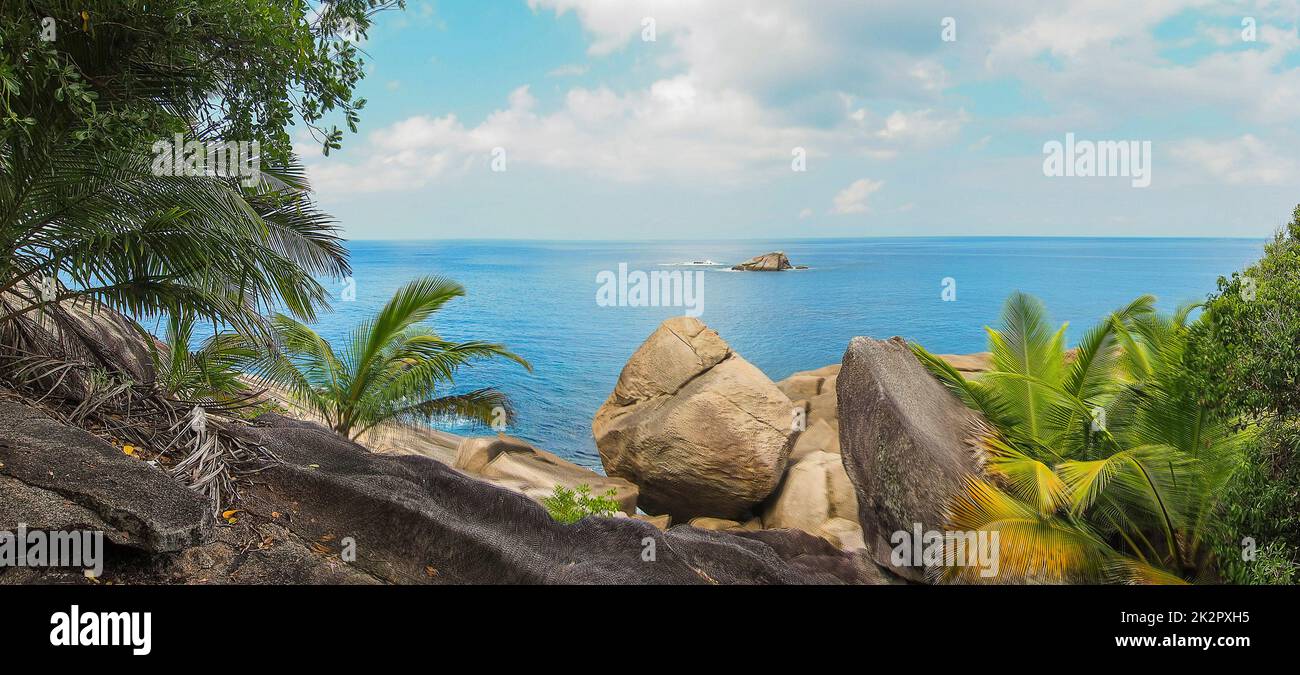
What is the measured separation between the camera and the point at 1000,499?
7.37 m

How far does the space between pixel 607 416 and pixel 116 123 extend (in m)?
10.1

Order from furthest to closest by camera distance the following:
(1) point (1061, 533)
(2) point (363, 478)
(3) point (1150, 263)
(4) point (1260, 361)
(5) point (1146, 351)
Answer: (3) point (1150, 263) < (5) point (1146, 351) < (1) point (1061, 533) < (2) point (363, 478) < (4) point (1260, 361)

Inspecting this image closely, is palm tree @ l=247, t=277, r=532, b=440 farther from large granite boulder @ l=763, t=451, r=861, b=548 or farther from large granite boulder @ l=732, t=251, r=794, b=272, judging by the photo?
large granite boulder @ l=732, t=251, r=794, b=272

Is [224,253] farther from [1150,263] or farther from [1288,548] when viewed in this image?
[1150,263]

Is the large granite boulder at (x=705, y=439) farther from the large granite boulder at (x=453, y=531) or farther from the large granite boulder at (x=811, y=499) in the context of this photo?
the large granite boulder at (x=453, y=531)

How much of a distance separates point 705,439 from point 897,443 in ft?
15.7

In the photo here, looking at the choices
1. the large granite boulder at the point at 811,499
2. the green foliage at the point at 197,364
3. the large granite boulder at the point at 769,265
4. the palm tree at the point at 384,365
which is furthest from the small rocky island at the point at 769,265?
the green foliage at the point at 197,364

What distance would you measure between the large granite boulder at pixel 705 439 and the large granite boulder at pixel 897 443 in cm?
365

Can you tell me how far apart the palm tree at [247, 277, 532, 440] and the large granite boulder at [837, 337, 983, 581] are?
14.1ft

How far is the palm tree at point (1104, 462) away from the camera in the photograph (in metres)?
7.22

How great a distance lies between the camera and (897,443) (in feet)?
25.4

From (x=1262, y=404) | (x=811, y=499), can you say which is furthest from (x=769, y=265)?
(x=1262, y=404)

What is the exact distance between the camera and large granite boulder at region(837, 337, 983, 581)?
7.57 metres
